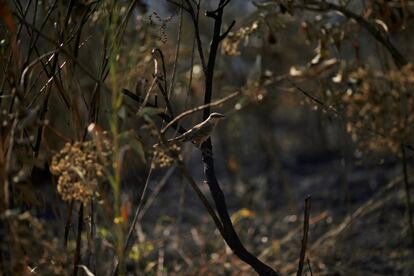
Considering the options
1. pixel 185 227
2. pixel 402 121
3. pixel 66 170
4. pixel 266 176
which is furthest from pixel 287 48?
pixel 66 170

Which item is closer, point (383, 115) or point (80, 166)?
point (80, 166)

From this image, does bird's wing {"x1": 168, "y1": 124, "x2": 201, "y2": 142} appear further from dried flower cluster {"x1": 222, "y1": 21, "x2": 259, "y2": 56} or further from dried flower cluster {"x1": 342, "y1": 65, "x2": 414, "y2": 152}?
dried flower cluster {"x1": 222, "y1": 21, "x2": 259, "y2": 56}

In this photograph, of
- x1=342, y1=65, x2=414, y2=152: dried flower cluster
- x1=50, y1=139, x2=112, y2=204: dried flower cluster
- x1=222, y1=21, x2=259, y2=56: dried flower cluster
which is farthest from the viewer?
x1=222, y1=21, x2=259, y2=56: dried flower cluster

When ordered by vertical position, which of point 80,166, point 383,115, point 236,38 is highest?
point 236,38

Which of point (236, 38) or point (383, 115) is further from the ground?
point (236, 38)

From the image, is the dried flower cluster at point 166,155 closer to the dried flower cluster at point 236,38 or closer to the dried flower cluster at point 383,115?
the dried flower cluster at point 383,115

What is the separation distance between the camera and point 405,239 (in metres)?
2.98

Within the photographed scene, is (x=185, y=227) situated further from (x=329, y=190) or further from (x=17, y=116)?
(x=17, y=116)

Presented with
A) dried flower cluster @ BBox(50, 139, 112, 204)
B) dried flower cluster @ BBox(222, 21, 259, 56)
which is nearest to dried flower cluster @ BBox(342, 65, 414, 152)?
dried flower cluster @ BBox(222, 21, 259, 56)

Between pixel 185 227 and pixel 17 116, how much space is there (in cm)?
282

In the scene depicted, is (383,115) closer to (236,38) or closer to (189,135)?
(236,38)

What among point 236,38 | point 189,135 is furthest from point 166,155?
point 236,38

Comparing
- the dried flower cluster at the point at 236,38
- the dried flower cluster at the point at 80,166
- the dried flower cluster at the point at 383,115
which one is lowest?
the dried flower cluster at the point at 80,166

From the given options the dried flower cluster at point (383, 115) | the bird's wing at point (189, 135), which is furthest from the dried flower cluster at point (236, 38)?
the bird's wing at point (189, 135)
